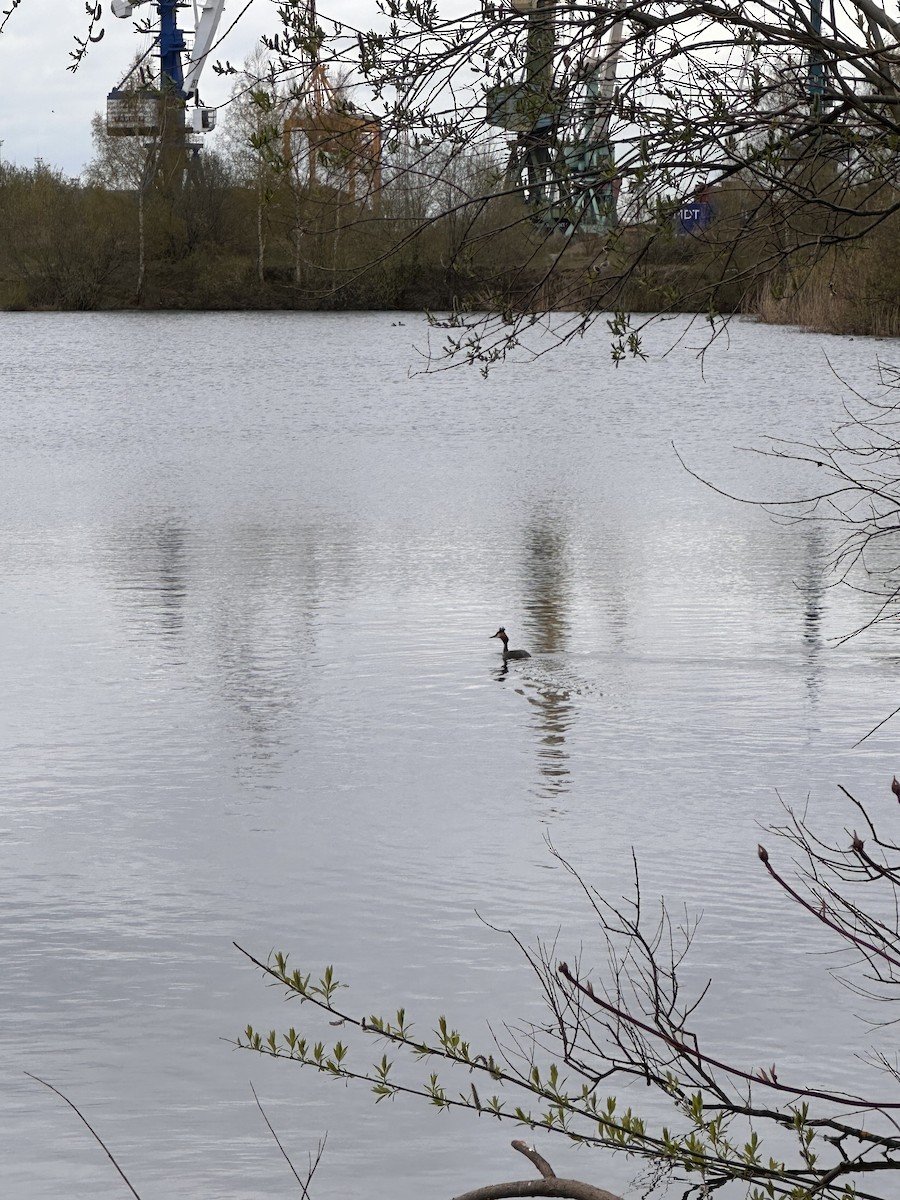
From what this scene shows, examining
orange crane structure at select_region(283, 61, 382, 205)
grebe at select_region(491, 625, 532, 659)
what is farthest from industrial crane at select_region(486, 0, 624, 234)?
grebe at select_region(491, 625, 532, 659)

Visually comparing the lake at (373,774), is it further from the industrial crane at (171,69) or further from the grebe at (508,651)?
the industrial crane at (171,69)

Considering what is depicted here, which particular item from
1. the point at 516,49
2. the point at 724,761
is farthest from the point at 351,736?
the point at 516,49

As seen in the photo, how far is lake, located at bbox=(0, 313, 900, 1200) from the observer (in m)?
4.32

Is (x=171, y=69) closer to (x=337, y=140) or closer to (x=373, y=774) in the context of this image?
(x=337, y=140)

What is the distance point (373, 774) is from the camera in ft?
22.4

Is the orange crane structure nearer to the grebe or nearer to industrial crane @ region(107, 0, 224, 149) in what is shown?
industrial crane @ region(107, 0, 224, 149)

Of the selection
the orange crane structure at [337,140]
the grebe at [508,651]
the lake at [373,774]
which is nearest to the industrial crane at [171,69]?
the orange crane structure at [337,140]

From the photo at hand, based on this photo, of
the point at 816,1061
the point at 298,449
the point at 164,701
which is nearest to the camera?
the point at 816,1061

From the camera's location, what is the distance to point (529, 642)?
9109mm

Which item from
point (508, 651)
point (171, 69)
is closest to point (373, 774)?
point (508, 651)

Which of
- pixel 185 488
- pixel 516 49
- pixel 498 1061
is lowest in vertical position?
pixel 498 1061

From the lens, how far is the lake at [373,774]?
432 centimetres

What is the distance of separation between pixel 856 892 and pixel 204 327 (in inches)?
1649

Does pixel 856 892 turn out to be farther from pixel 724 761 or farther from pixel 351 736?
pixel 351 736
